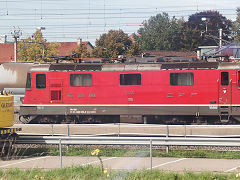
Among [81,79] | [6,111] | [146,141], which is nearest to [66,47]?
[81,79]

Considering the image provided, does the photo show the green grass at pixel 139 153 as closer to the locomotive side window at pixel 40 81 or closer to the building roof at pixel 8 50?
the locomotive side window at pixel 40 81

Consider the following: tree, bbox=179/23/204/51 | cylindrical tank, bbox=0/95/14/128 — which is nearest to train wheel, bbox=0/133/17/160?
cylindrical tank, bbox=0/95/14/128

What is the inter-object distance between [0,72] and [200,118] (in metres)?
14.8

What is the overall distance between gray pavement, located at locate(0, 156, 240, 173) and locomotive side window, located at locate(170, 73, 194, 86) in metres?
8.87

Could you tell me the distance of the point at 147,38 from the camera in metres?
95.6

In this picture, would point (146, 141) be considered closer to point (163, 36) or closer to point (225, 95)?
point (225, 95)

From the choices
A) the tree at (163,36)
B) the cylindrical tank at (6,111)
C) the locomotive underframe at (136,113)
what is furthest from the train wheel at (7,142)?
the tree at (163,36)

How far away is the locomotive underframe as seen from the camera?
2170 cm

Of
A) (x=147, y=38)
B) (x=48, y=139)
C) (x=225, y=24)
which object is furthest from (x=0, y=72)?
(x=147, y=38)

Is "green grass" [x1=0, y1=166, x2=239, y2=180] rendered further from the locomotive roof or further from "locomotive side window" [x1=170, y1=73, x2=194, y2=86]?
the locomotive roof

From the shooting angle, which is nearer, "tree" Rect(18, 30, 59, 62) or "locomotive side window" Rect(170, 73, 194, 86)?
"locomotive side window" Rect(170, 73, 194, 86)

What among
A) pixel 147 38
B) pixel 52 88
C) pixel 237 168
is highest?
pixel 147 38

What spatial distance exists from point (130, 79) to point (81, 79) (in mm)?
2677

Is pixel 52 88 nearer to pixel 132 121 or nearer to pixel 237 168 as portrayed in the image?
pixel 132 121
